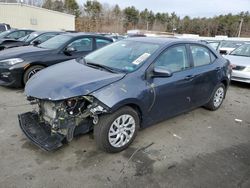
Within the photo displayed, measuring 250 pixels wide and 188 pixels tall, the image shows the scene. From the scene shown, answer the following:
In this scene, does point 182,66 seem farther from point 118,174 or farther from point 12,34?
point 12,34

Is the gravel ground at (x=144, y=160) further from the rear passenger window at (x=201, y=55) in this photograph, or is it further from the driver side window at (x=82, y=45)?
the driver side window at (x=82, y=45)

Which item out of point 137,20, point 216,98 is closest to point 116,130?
point 216,98

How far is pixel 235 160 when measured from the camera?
3312mm

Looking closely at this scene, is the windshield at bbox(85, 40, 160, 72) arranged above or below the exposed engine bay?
above

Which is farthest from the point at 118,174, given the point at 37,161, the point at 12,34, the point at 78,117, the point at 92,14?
the point at 92,14

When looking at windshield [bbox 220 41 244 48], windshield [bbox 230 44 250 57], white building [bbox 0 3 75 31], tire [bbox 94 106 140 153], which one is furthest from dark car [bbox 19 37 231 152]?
white building [bbox 0 3 75 31]

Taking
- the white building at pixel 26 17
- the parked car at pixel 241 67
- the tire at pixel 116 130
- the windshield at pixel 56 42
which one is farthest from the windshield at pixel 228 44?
the white building at pixel 26 17

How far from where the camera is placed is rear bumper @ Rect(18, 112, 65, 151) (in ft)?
9.53

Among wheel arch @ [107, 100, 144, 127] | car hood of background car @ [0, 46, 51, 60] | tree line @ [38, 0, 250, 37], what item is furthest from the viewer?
tree line @ [38, 0, 250, 37]

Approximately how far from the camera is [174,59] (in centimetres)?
388

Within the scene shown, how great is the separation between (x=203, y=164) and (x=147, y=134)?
105 centimetres

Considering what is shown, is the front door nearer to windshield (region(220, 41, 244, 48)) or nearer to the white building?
windshield (region(220, 41, 244, 48))

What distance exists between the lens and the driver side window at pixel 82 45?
6.52 meters

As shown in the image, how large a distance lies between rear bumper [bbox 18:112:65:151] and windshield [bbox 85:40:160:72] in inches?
49.8
